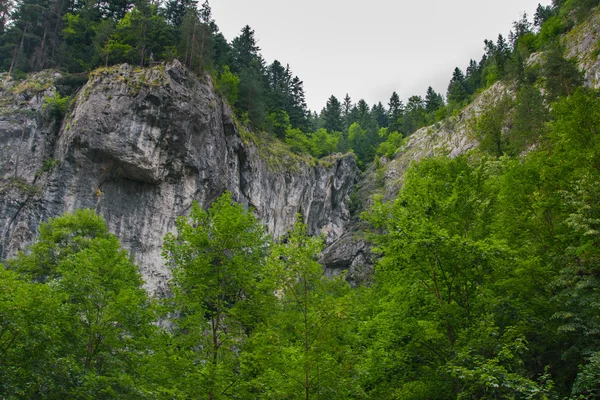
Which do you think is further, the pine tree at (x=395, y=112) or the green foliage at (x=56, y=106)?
the pine tree at (x=395, y=112)

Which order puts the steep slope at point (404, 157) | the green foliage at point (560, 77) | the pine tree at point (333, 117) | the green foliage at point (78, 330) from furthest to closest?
the pine tree at point (333, 117) → the steep slope at point (404, 157) → the green foliage at point (560, 77) → the green foliage at point (78, 330)

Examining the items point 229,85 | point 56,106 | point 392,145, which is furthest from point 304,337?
point 392,145

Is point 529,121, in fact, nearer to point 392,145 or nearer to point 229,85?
point 229,85

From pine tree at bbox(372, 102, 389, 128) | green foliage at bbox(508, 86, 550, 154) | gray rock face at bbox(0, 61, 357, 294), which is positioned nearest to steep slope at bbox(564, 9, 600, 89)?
green foliage at bbox(508, 86, 550, 154)

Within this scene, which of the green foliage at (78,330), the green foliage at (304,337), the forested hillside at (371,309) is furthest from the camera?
the green foliage at (78,330)

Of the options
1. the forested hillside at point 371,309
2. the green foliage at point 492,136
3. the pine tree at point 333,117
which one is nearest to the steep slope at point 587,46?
the green foliage at point 492,136

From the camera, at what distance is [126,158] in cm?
3053

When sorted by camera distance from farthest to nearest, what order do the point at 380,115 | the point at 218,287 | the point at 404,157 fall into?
the point at 380,115
the point at 404,157
the point at 218,287

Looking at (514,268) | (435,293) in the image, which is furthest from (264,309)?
(514,268)

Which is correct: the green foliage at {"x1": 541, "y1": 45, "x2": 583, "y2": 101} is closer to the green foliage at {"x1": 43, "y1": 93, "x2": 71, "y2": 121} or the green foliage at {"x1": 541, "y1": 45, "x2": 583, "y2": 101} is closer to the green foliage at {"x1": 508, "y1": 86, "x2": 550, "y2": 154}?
the green foliage at {"x1": 508, "y1": 86, "x2": 550, "y2": 154}

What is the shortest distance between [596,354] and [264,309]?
7.52 m

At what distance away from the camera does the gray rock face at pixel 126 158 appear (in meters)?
29.3

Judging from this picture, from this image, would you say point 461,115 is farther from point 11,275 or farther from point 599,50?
point 11,275

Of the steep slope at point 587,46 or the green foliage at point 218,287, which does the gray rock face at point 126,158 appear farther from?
the steep slope at point 587,46
